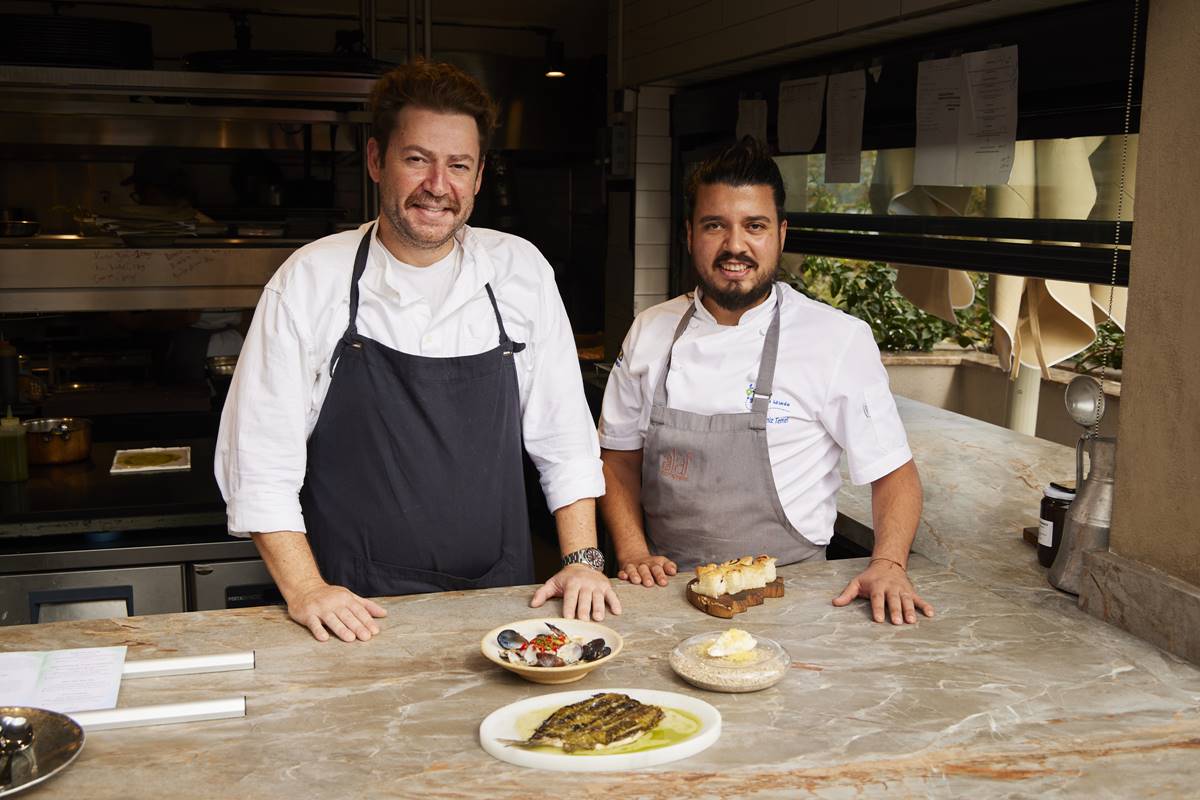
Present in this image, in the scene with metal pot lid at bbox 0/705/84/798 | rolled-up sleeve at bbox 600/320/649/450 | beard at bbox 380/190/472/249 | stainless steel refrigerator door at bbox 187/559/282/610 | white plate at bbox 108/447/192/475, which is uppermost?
beard at bbox 380/190/472/249

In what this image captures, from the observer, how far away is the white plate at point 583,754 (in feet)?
4.93

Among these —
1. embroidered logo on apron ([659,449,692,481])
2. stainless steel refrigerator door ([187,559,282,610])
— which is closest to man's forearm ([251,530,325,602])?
embroidered logo on apron ([659,449,692,481])

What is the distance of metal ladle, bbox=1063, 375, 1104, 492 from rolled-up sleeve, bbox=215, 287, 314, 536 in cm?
159

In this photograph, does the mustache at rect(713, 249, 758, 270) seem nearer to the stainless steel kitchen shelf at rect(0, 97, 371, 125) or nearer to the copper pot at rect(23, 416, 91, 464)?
the stainless steel kitchen shelf at rect(0, 97, 371, 125)

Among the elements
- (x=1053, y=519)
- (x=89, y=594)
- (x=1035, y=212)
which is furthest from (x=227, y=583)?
(x=1035, y=212)

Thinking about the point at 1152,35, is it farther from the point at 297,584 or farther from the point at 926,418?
the point at 926,418

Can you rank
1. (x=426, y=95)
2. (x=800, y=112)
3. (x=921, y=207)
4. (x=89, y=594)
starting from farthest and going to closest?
(x=800, y=112) < (x=921, y=207) < (x=89, y=594) < (x=426, y=95)

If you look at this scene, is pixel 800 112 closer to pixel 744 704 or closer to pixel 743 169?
pixel 743 169

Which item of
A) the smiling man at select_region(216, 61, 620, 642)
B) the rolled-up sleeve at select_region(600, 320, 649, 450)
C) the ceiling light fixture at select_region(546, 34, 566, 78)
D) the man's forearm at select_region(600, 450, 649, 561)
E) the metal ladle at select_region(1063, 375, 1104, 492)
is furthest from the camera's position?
the ceiling light fixture at select_region(546, 34, 566, 78)

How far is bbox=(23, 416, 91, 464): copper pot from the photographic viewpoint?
12.1 feet

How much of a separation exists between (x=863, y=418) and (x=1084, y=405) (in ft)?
1.49

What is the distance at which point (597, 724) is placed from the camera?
1565mm

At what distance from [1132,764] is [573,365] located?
4.45 feet

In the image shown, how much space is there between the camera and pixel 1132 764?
1556mm
